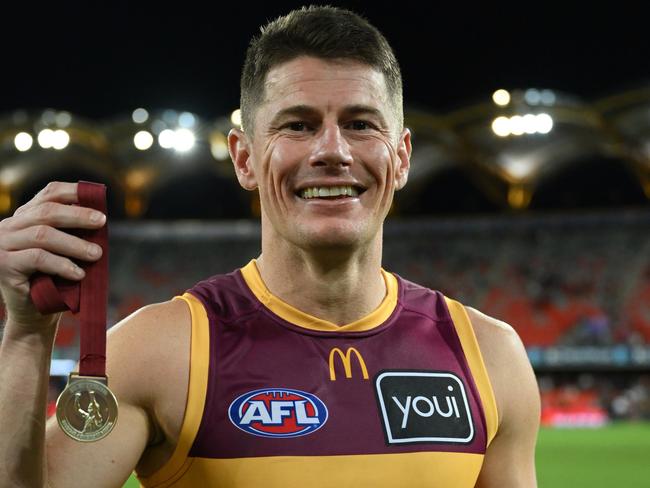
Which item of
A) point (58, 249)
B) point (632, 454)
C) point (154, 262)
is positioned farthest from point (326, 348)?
point (154, 262)

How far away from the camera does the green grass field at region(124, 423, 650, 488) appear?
37.4 ft

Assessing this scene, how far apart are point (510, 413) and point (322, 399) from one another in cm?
55

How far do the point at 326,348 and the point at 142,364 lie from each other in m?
0.48

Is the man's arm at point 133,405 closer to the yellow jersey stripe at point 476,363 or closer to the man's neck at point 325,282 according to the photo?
the man's neck at point 325,282

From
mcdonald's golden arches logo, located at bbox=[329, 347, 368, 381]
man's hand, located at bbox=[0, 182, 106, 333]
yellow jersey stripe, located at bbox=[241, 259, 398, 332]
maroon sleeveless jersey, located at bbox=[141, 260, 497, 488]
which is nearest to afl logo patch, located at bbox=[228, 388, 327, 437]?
maroon sleeveless jersey, located at bbox=[141, 260, 497, 488]

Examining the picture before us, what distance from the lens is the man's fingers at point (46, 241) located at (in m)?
1.72

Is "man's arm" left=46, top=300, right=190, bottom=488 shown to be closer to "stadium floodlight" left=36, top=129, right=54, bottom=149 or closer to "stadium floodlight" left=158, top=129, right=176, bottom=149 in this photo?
"stadium floodlight" left=158, top=129, right=176, bottom=149

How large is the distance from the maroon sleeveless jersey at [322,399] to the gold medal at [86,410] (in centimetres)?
40

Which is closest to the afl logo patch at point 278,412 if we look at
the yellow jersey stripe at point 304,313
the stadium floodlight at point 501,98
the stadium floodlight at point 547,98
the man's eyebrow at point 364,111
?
the yellow jersey stripe at point 304,313

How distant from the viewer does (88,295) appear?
1.77 meters

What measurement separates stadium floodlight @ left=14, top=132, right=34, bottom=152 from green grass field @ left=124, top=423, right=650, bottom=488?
1634 centimetres

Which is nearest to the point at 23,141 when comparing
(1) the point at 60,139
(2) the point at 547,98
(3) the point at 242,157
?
(1) the point at 60,139

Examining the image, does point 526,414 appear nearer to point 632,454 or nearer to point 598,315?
point 632,454

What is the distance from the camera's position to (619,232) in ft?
102
